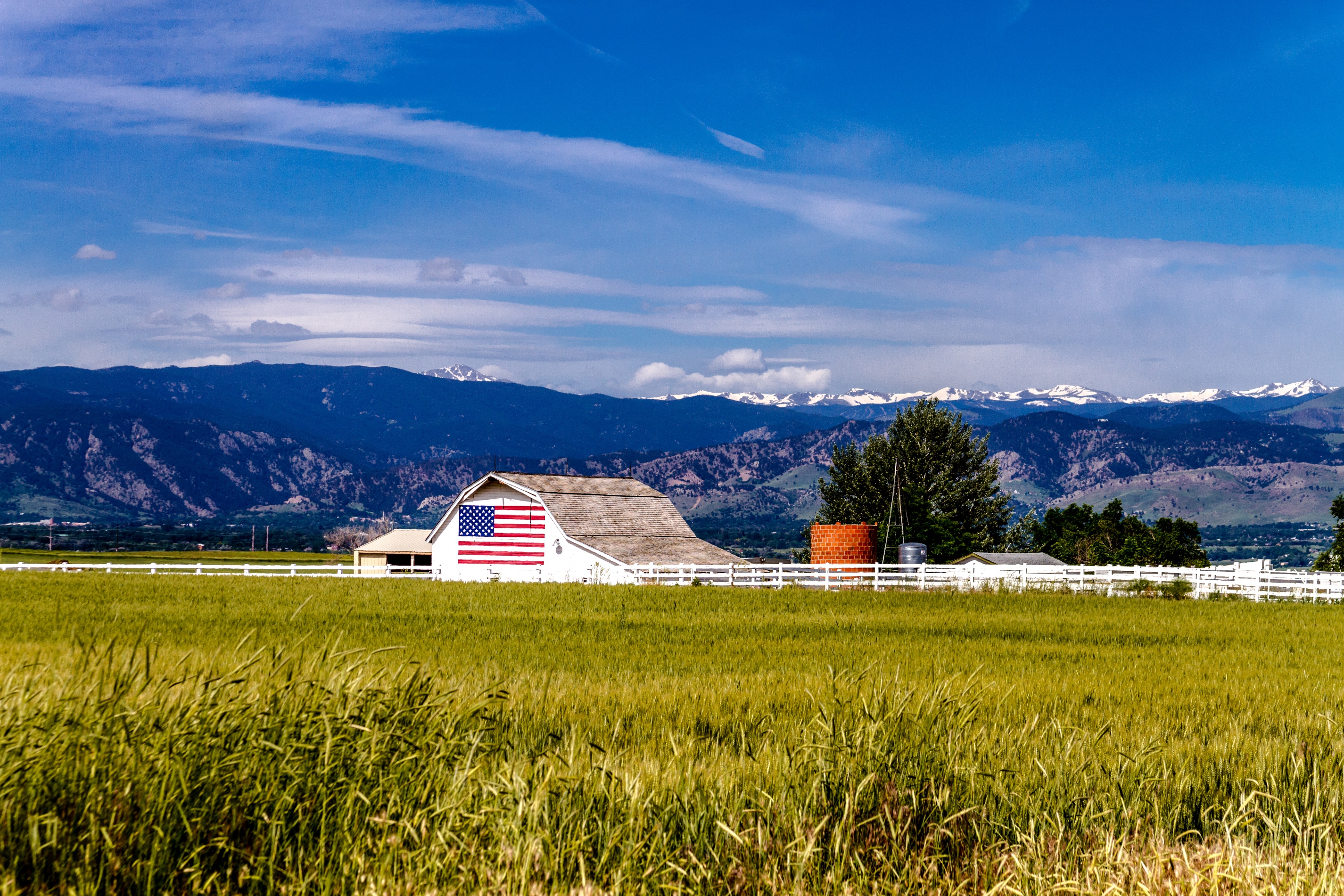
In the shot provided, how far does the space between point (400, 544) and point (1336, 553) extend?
70.5 meters

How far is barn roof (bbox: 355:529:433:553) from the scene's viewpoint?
82.1m

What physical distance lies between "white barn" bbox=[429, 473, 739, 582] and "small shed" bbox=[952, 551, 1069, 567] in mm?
27375

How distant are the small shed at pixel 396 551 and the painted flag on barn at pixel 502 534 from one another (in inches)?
846

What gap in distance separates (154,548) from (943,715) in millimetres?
210852

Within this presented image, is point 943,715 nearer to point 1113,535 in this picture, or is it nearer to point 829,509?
point 829,509

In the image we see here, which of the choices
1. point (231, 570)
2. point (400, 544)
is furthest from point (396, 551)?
point (231, 570)

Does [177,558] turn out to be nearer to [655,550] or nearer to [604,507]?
[604,507]

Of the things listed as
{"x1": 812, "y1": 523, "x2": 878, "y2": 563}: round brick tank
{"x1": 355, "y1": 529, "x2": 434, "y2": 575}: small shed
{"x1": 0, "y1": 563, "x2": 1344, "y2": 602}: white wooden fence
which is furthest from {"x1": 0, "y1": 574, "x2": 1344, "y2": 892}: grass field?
{"x1": 355, "y1": 529, "x2": 434, "y2": 575}: small shed

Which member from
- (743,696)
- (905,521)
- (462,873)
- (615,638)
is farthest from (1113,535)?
(462,873)

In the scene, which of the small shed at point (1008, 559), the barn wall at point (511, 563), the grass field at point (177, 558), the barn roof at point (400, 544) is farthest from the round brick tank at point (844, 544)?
the grass field at point (177, 558)

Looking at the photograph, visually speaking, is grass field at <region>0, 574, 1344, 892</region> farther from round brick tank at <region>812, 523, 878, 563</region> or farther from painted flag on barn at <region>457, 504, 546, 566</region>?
painted flag on barn at <region>457, 504, 546, 566</region>

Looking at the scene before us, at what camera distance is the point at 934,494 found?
90.8 metres

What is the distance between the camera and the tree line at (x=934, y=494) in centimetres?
8794

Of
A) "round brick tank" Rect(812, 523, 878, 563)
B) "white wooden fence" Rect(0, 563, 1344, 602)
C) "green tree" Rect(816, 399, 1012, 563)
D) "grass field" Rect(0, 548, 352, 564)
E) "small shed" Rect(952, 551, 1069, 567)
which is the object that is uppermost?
"green tree" Rect(816, 399, 1012, 563)
